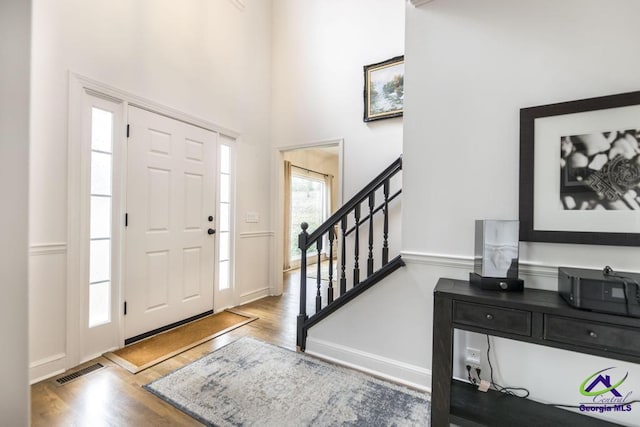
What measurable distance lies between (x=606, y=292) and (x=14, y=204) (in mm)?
2338

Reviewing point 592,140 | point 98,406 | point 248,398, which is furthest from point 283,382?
point 592,140

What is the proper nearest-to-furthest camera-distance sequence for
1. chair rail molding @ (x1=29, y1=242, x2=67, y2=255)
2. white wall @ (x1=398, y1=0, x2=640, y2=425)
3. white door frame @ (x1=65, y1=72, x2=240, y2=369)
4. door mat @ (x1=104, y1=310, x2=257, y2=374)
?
white wall @ (x1=398, y1=0, x2=640, y2=425)
chair rail molding @ (x1=29, y1=242, x2=67, y2=255)
white door frame @ (x1=65, y1=72, x2=240, y2=369)
door mat @ (x1=104, y1=310, x2=257, y2=374)

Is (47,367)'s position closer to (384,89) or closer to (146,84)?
(146,84)

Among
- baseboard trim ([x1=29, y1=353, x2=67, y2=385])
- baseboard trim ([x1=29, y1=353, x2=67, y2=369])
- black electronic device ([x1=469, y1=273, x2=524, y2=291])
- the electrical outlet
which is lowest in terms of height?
baseboard trim ([x1=29, y1=353, x2=67, y2=385])

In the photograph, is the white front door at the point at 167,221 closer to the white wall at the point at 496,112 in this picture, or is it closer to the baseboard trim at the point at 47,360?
the baseboard trim at the point at 47,360

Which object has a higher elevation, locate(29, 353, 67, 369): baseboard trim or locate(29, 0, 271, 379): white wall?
locate(29, 0, 271, 379): white wall

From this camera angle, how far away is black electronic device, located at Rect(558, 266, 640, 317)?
1092 millimetres

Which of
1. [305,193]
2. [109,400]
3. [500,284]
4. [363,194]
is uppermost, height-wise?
[305,193]

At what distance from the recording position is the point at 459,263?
1696mm

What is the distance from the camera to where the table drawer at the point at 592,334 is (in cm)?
108

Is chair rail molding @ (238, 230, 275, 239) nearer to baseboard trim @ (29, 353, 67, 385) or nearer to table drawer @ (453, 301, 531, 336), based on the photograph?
baseboard trim @ (29, 353, 67, 385)

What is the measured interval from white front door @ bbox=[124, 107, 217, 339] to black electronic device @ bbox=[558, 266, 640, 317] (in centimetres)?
300

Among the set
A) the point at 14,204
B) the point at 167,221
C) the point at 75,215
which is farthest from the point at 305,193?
the point at 14,204

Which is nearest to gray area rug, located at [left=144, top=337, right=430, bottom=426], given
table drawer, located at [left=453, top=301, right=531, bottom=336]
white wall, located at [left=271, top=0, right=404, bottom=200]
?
table drawer, located at [left=453, top=301, right=531, bottom=336]
